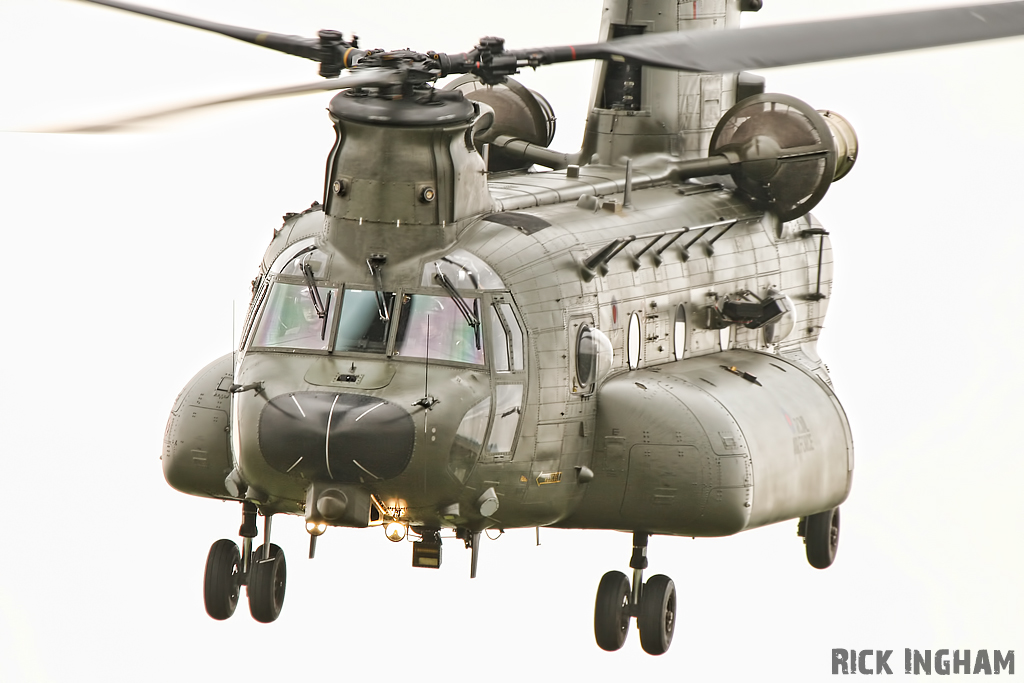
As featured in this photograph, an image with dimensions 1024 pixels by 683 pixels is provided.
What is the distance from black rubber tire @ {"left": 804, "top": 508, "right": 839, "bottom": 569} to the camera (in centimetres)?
2464

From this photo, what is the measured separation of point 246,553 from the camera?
22.3 meters

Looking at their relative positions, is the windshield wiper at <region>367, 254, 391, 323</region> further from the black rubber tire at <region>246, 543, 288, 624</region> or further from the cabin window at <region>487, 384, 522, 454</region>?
the black rubber tire at <region>246, 543, 288, 624</region>

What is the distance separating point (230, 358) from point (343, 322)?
227cm

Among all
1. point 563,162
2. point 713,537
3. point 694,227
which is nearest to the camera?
point 713,537

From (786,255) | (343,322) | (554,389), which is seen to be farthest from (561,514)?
(786,255)

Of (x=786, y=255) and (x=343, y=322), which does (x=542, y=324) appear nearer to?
(x=343, y=322)

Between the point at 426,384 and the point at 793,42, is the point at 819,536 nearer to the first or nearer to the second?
the point at 793,42

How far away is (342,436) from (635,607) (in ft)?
12.2

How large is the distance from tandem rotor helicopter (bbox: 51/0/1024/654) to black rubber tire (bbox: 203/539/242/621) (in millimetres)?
24

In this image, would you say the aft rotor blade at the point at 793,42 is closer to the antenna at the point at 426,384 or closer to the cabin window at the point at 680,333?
the antenna at the point at 426,384

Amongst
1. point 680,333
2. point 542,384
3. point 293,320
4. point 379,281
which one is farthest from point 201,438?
point 680,333

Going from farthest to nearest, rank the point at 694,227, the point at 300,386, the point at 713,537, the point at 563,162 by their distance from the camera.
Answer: the point at 563,162, the point at 694,227, the point at 713,537, the point at 300,386

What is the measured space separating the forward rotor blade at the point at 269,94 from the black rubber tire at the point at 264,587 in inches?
185

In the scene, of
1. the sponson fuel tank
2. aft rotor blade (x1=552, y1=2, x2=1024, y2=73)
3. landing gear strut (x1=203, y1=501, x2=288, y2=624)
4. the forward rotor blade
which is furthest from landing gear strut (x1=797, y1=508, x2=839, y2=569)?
the forward rotor blade
